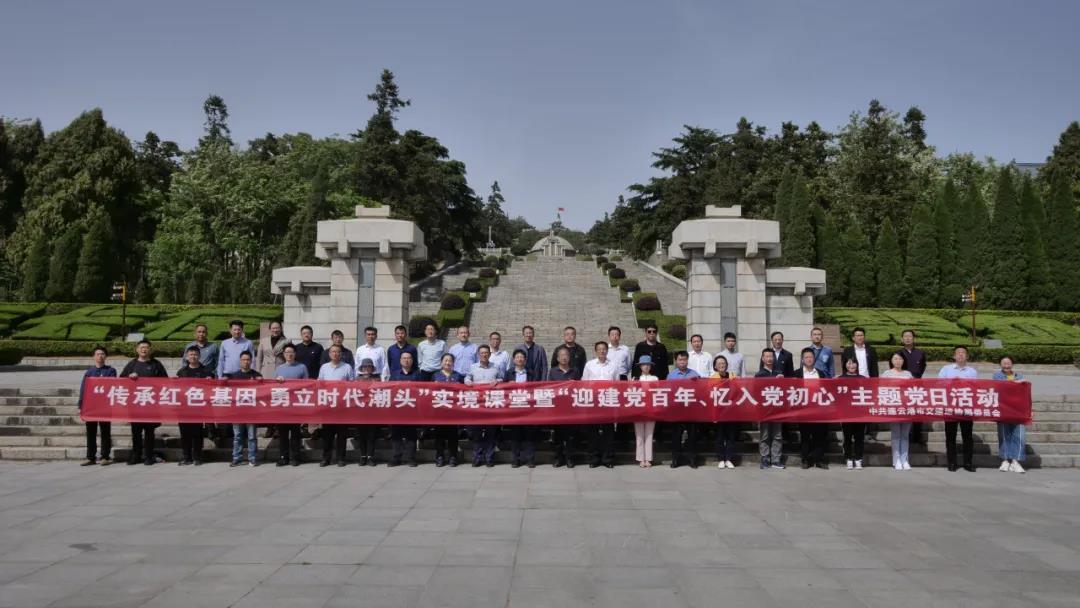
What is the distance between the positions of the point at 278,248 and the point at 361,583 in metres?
40.0

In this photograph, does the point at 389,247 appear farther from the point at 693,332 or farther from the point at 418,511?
the point at 418,511

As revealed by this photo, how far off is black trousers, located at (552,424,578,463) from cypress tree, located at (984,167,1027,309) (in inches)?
1382

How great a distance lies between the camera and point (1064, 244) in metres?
36.3

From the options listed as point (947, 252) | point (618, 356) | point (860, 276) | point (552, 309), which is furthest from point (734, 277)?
point (947, 252)

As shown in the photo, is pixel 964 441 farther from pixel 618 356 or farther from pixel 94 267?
pixel 94 267

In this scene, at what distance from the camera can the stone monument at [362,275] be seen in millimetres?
13609

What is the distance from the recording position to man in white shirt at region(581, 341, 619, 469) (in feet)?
32.1

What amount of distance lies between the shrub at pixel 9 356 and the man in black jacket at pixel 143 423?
16.1m

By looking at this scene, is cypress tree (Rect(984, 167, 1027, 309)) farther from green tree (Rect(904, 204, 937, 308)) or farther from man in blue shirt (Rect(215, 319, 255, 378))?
man in blue shirt (Rect(215, 319, 255, 378))

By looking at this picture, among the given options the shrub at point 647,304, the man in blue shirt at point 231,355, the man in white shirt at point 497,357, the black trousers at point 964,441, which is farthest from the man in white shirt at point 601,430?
the shrub at point 647,304

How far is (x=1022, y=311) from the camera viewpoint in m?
34.8

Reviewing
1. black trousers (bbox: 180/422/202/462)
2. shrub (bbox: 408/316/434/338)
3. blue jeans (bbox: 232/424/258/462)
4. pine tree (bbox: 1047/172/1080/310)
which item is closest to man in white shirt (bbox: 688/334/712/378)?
blue jeans (bbox: 232/424/258/462)

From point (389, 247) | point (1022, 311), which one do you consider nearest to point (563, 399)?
point (389, 247)

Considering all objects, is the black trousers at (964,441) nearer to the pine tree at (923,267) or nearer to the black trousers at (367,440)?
the black trousers at (367,440)
